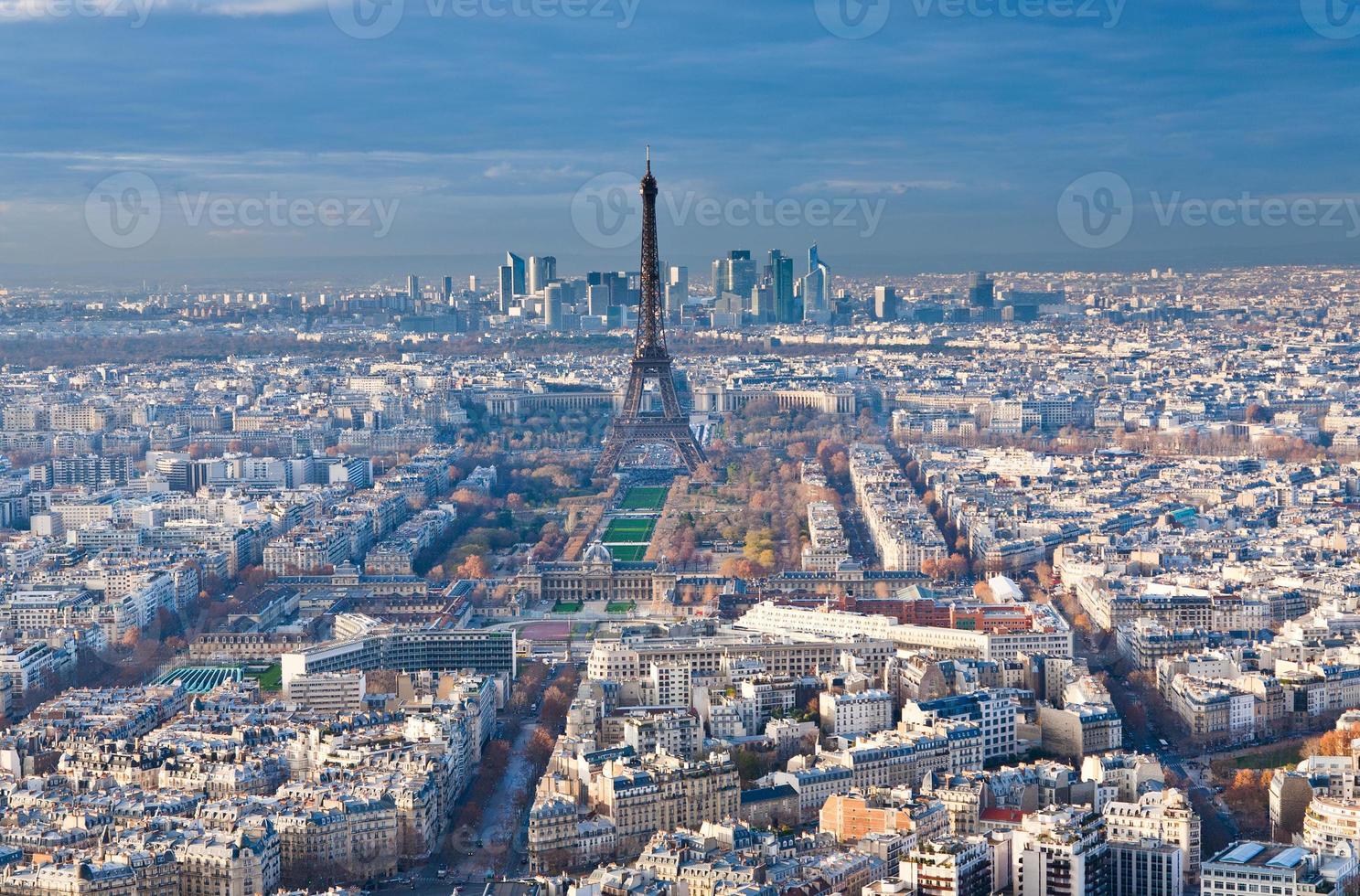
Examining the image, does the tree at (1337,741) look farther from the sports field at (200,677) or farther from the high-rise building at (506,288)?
the high-rise building at (506,288)

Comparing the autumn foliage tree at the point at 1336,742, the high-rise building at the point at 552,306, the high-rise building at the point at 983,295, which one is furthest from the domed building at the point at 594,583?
the high-rise building at the point at 983,295

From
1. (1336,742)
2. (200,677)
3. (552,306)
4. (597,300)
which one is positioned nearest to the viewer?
(1336,742)

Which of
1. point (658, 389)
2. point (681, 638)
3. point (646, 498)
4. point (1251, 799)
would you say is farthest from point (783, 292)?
point (1251, 799)

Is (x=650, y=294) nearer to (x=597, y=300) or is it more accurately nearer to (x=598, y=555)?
(x=598, y=555)

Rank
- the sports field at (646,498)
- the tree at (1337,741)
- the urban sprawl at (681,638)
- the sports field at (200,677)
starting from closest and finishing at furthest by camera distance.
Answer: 1. the urban sprawl at (681,638)
2. the tree at (1337,741)
3. the sports field at (200,677)
4. the sports field at (646,498)

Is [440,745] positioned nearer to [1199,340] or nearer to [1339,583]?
[1339,583]

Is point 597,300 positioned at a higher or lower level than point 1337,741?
higher

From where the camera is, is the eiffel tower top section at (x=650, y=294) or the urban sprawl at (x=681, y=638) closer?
the urban sprawl at (x=681, y=638)
